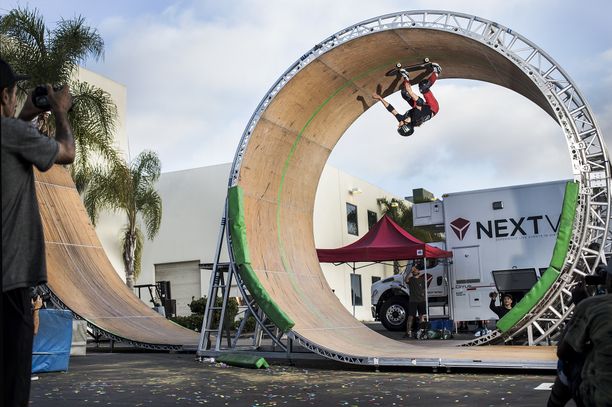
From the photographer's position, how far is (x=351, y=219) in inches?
1495

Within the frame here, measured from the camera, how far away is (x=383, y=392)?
770 centimetres

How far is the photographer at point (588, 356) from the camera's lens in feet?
10.6

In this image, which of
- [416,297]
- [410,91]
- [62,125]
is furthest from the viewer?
[416,297]

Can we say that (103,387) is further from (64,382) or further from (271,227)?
(271,227)

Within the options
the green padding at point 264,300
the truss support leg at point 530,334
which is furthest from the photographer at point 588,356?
the green padding at point 264,300

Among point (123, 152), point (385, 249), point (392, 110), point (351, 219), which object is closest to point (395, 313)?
point (385, 249)

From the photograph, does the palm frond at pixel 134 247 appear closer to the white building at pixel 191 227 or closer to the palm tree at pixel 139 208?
the palm tree at pixel 139 208

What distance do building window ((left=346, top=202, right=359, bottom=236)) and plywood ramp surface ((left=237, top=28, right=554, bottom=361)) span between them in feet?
79.5

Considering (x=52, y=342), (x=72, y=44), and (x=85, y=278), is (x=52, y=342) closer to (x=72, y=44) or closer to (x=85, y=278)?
(x=85, y=278)

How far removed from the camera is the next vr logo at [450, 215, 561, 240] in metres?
15.8

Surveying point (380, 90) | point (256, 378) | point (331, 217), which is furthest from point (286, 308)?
point (331, 217)

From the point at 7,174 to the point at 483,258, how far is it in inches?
596

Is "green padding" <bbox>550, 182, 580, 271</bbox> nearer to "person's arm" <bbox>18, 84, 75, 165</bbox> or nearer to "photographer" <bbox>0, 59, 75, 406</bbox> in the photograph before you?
"person's arm" <bbox>18, 84, 75, 165</bbox>

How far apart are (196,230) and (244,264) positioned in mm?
22962
